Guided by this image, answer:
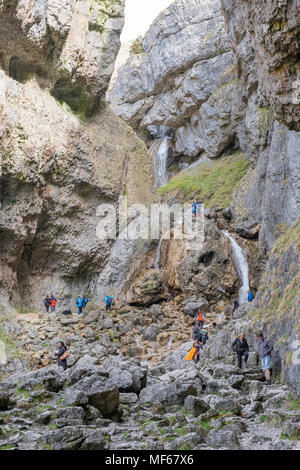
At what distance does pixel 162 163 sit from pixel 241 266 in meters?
34.5

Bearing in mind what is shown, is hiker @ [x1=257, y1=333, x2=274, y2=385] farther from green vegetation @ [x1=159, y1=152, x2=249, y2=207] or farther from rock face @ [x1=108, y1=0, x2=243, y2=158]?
rock face @ [x1=108, y1=0, x2=243, y2=158]

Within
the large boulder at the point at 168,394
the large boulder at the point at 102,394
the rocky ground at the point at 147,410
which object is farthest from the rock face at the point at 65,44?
the large boulder at the point at 168,394

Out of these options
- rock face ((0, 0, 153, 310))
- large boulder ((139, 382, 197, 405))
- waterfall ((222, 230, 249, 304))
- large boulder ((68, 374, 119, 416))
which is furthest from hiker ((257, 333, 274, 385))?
rock face ((0, 0, 153, 310))

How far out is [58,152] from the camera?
109 feet

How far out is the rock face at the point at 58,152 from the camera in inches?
1192

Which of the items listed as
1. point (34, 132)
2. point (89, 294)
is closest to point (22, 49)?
point (34, 132)

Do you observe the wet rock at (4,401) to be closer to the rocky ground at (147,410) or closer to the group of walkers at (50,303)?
the rocky ground at (147,410)

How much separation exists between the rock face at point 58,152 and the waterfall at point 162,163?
24.0 metres

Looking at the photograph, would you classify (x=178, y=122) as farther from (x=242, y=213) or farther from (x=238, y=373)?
(x=238, y=373)

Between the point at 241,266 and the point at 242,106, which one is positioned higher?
the point at 242,106

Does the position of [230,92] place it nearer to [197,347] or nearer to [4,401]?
[197,347]

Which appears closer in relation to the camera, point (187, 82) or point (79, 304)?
point (79, 304)

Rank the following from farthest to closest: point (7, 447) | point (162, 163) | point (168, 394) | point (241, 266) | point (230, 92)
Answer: point (162, 163) → point (230, 92) → point (241, 266) → point (168, 394) → point (7, 447)

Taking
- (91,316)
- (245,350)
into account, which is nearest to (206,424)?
(245,350)
